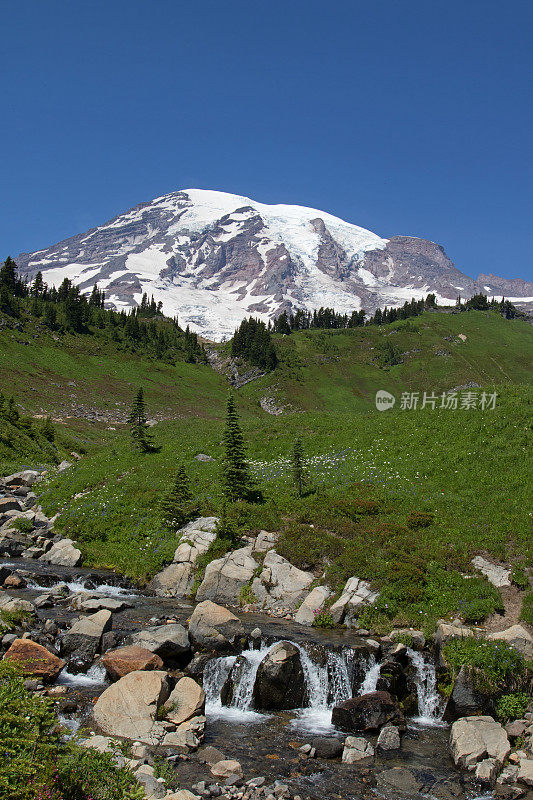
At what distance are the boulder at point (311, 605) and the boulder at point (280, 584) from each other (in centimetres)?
67

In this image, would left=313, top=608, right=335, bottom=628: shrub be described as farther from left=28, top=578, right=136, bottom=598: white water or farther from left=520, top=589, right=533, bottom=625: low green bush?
left=28, top=578, right=136, bottom=598: white water

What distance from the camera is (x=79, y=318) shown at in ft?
470

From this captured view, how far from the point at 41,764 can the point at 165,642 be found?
9735 mm

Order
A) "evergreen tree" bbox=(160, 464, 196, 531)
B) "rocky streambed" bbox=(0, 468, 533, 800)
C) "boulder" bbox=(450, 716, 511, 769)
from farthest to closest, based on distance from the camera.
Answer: "evergreen tree" bbox=(160, 464, 196, 531)
"boulder" bbox=(450, 716, 511, 769)
"rocky streambed" bbox=(0, 468, 533, 800)

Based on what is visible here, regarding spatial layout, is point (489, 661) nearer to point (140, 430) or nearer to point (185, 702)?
point (185, 702)

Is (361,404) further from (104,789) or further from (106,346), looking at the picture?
(104,789)

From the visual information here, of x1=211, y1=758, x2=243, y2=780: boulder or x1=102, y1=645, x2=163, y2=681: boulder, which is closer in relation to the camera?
x1=211, y1=758, x2=243, y2=780: boulder

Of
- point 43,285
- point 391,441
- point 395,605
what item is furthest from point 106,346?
point 395,605

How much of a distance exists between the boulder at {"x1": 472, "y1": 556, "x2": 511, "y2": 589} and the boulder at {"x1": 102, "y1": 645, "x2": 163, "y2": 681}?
13.1 meters

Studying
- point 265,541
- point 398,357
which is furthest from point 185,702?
point 398,357

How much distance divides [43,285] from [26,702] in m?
178

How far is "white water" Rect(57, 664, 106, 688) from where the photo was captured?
1390 centimetres

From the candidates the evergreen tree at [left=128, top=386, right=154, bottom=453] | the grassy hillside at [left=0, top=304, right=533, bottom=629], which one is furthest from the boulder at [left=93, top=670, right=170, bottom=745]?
the evergreen tree at [left=128, top=386, right=154, bottom=453]

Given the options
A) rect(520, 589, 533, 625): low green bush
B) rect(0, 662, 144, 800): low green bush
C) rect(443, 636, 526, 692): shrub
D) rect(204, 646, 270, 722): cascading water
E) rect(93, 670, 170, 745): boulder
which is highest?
rect(0, 662, 144, 800): low green bush
